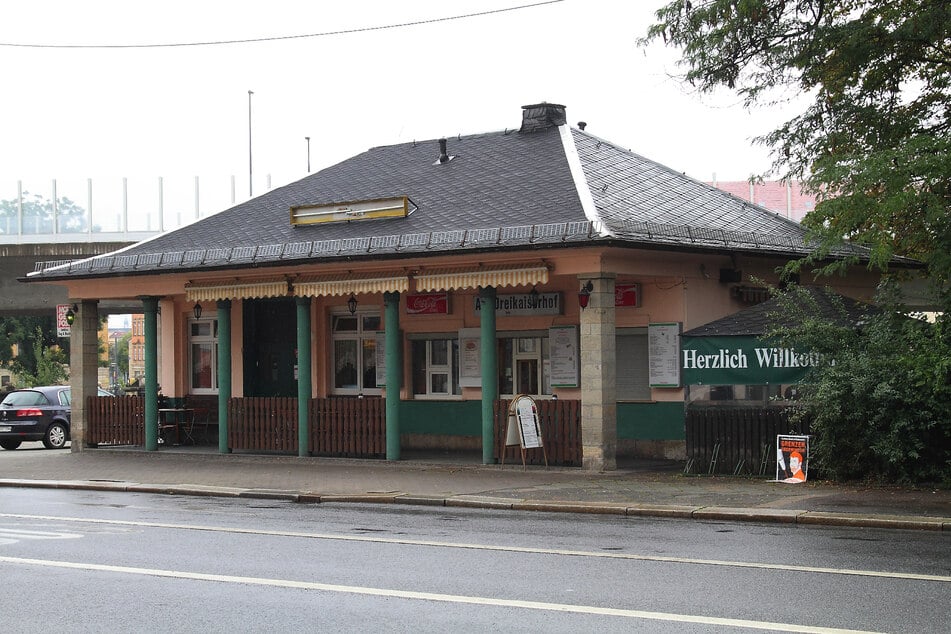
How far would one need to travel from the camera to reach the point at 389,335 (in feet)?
72.0

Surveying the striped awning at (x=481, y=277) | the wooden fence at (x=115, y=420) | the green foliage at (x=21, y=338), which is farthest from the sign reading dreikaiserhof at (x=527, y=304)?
the green foliage at (x=21, y=338)

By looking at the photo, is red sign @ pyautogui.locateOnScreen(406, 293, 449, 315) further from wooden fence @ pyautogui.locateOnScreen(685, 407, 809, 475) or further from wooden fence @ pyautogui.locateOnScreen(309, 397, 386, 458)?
wooden fence @ pyautogui.locateOnScreen(685, 407, 809, 475)

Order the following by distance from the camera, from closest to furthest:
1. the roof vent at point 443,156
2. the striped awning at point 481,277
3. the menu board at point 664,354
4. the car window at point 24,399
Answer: the striped awning at point 481,277 → the menu board at point 664,354 → the roof vent at point 443,156 → the car window at point 24,399

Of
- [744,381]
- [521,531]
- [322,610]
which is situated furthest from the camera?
[744,381]

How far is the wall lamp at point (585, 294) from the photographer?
19.0 meters

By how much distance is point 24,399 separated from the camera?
100ft

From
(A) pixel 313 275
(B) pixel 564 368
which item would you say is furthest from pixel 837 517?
(A) pixel 313 275

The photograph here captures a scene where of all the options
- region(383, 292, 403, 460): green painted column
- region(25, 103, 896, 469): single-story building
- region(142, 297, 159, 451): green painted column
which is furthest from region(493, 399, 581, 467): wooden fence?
region(142, 297, 159, 451): green painted column

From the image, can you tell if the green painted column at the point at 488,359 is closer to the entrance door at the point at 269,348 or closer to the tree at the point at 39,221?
the entrance door at the point at 269,348

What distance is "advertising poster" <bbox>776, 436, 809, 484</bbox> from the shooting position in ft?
56.1

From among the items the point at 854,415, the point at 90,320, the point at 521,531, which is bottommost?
the point at 521,531

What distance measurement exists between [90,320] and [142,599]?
18.1 m

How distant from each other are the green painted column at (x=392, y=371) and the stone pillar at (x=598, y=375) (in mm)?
3886

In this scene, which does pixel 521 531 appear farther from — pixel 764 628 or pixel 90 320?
pixel 90 320
